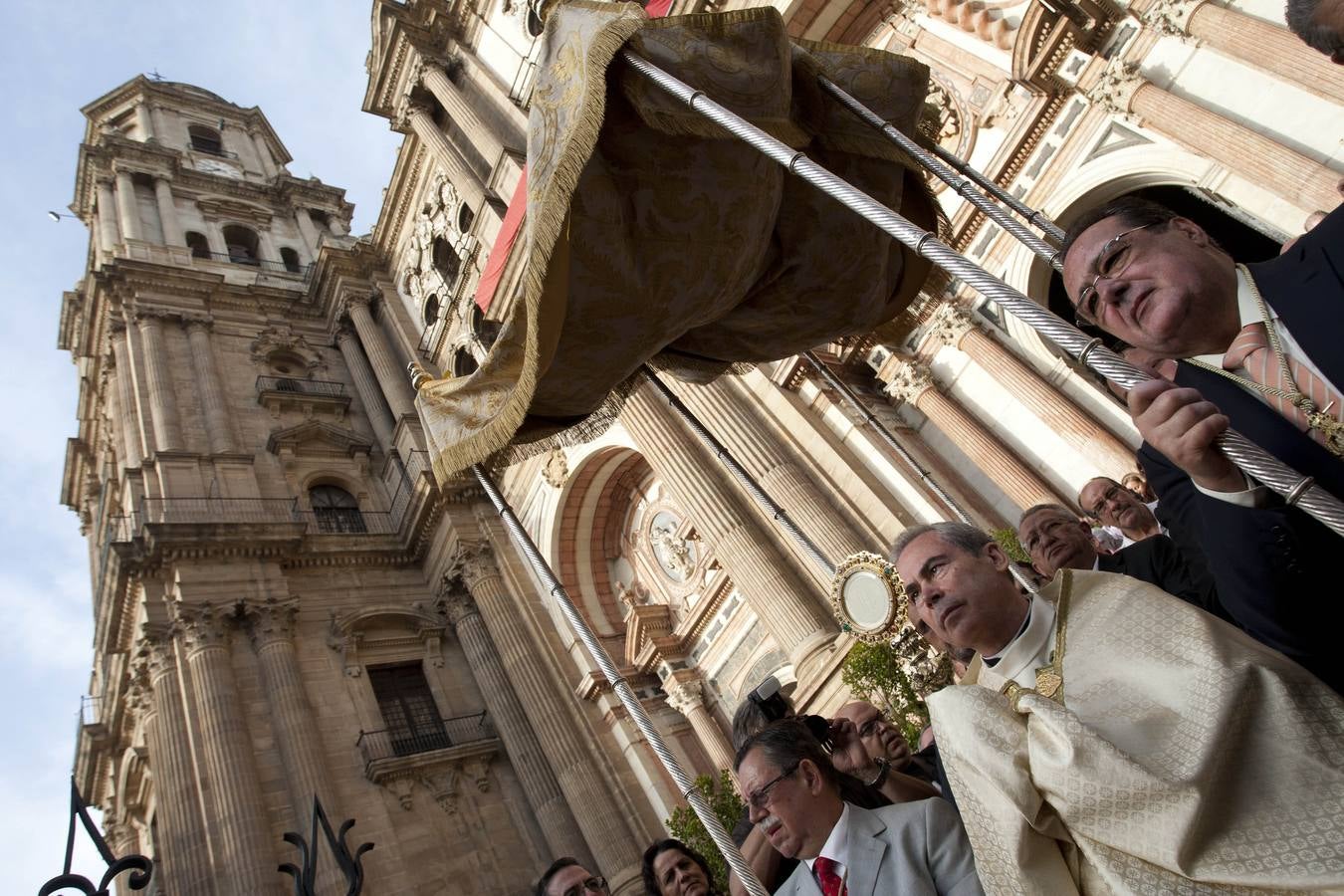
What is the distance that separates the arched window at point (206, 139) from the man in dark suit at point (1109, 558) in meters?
33.2

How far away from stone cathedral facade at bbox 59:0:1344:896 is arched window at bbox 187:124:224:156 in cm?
512

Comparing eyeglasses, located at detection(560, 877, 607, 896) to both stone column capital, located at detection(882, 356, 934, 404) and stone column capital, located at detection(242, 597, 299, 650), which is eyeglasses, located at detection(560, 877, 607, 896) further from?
stone column capital, located at detection(242, 597, 299, 650)

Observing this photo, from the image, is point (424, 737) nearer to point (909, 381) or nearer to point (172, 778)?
point (172, 778)

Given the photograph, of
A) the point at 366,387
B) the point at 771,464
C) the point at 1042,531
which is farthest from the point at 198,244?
the point at 1042,531

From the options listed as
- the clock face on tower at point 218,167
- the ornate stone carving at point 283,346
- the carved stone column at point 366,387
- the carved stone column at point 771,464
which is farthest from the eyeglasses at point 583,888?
the clock face on tower at point 218,167

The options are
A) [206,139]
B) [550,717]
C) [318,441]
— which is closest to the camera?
[550,717]

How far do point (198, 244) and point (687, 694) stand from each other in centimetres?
2027

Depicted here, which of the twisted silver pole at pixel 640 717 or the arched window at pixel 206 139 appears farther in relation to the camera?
the arched window at pixel 206 139

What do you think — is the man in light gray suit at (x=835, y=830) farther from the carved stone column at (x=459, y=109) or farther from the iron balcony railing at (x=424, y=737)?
the carved stone column at (x=459, y=109)

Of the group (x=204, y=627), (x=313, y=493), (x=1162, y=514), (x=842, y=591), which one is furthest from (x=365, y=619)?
(x=1162, y=514)

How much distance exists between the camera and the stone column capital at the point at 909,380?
11906mm

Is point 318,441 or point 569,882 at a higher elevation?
point 318,441

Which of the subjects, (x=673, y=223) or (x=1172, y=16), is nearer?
(x=673, y=223)

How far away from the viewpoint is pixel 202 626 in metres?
14.6
